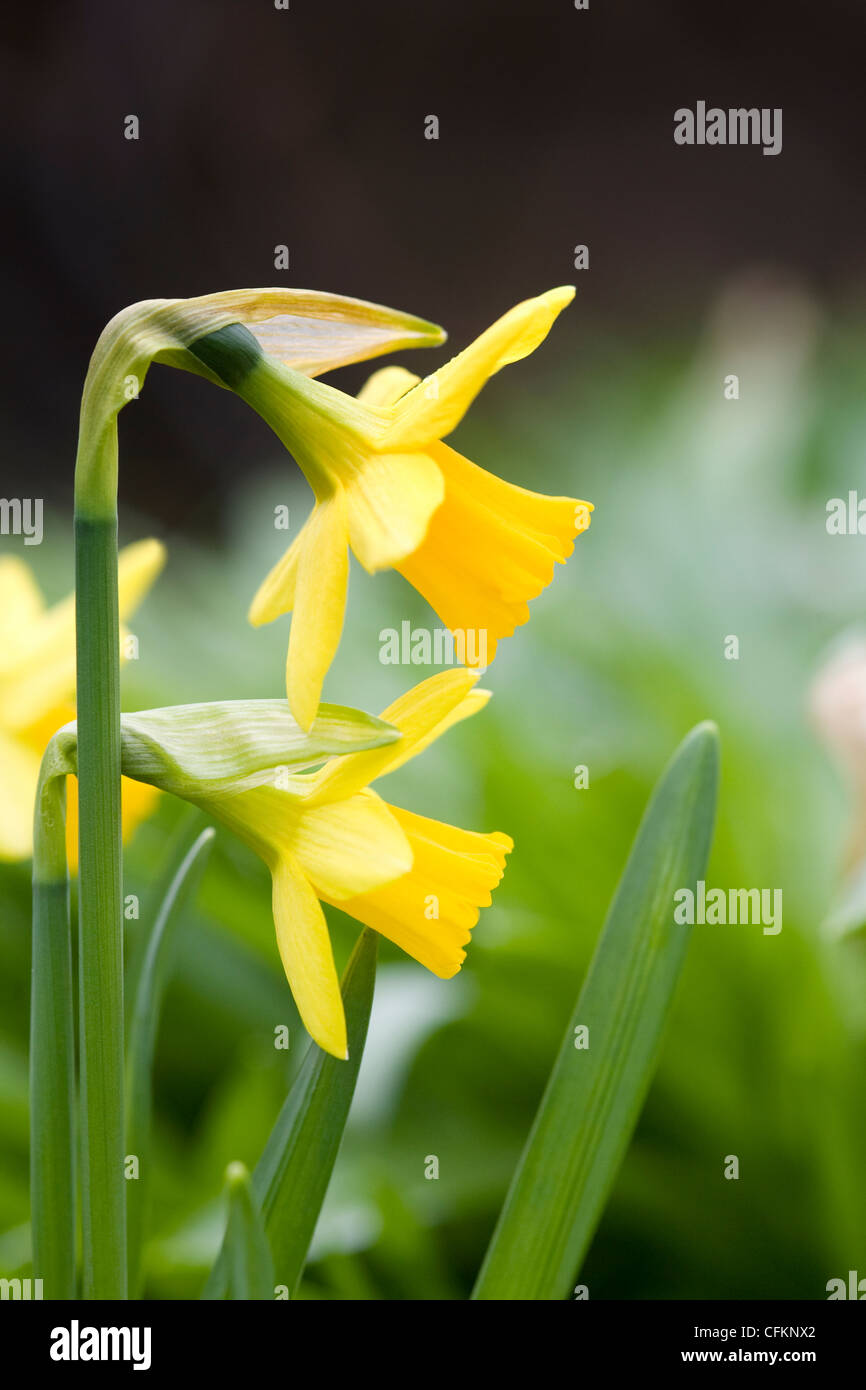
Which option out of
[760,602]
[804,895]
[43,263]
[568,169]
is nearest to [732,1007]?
[804,895]

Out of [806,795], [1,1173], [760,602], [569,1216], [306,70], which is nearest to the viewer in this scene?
[569,1216]

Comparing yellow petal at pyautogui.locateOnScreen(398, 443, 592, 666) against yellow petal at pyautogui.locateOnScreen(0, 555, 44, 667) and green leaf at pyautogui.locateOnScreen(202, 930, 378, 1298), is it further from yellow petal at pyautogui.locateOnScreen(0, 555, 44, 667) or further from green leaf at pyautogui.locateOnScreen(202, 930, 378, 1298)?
yellow petal at pyautogui.locateOnScreen(0, 555, 44, 667)

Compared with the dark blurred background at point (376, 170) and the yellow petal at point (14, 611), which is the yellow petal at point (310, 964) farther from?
the dark blurred background at point (376, 170)

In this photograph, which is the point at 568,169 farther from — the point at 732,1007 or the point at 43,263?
the point at 732,1007

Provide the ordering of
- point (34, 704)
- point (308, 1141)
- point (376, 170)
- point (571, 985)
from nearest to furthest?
point (308, 1141) → point (34, 704) → point (571, 985) → point (376, 170)

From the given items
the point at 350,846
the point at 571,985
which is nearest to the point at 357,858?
the point at 350,846

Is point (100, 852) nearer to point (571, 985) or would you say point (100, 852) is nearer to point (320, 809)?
point (320, 809)

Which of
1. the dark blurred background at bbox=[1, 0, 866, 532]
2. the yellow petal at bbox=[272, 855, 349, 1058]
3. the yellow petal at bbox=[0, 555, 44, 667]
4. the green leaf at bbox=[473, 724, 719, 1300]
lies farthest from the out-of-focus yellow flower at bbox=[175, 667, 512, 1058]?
the dark blurred background at bbox=[1, 0, 866, 532]
